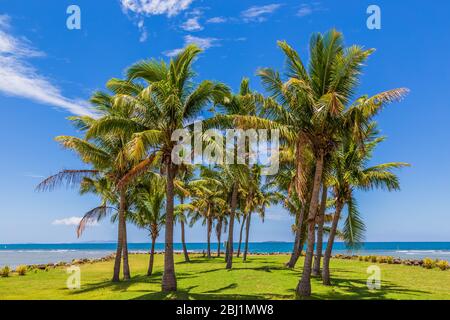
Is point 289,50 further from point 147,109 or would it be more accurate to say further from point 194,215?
point 194,215

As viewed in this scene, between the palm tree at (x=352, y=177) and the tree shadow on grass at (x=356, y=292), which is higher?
the palm tree at (x=352, y=177)

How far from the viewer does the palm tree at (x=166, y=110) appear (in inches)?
629

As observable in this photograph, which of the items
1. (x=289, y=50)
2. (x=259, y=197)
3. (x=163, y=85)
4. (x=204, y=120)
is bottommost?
(x=259, y=197)

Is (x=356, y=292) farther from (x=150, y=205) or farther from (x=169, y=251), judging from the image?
(x=150, y=205)

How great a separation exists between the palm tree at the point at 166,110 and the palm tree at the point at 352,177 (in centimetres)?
666

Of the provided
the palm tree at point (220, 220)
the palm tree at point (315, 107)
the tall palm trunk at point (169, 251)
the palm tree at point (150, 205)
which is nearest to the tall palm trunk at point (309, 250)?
Result: the palm tree at point (315, 107)

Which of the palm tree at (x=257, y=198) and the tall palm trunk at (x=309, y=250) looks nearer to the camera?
the tall palm trunk at (x=309, y=250)

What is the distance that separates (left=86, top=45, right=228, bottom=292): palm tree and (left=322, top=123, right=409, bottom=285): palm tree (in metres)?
6.66

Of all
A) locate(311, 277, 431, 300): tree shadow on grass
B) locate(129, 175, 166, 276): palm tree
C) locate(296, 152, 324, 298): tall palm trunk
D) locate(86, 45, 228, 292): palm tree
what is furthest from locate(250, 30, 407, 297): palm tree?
locate(129, 175, 166, 276): palm tree

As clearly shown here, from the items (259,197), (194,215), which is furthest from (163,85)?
(194,215)

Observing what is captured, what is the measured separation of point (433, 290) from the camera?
17.1m

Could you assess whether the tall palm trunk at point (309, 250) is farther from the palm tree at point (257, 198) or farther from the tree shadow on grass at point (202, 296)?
the palm tree at point (257, 198)

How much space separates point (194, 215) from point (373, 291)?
31659 mm
